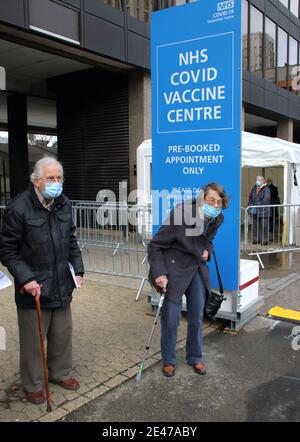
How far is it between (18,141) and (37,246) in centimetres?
1499

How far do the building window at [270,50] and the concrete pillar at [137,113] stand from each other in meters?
9.15

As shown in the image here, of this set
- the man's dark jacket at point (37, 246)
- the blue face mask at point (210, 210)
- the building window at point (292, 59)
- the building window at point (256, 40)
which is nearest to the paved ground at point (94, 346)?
the man's dark jacket at point (37, 246)

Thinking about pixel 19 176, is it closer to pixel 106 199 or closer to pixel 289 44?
pixel 106 199

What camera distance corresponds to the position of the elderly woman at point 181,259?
11.8 ft

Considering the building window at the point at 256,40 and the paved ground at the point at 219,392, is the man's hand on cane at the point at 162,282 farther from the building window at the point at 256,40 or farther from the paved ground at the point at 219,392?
the building window at the point at 256,40

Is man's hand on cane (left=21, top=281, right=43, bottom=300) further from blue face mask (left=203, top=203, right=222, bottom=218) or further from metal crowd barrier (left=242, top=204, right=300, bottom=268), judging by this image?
metal crowd barrier (left=242, top=204, right=300, bottom=268)

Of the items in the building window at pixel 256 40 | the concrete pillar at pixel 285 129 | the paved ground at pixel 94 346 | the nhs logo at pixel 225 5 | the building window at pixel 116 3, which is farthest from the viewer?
the concrete pillar at pixel 285 129

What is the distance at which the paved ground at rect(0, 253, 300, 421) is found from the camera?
318cm

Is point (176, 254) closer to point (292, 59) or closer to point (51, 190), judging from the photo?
point (51, 190)

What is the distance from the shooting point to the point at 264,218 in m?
9.64

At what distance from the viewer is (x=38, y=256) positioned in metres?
3.14

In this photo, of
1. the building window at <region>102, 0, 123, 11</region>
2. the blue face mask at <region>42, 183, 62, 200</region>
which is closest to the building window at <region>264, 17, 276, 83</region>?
the building window at <region>102, 0, 123, 11</region>
